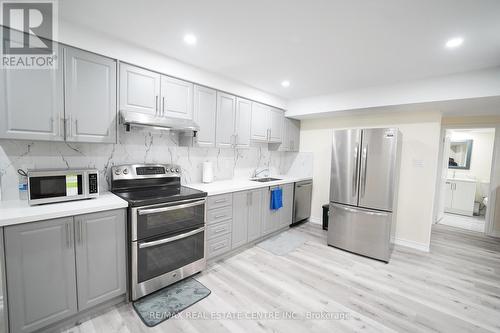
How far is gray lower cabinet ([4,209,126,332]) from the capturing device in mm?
1503

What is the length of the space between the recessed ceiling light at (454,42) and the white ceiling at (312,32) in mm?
44

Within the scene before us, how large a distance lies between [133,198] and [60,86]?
3.81ft

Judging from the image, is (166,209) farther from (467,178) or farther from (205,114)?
(467,178)

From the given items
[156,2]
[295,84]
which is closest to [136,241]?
[156,2]

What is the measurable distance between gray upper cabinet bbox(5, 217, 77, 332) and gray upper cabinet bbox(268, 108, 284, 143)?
10.4ft

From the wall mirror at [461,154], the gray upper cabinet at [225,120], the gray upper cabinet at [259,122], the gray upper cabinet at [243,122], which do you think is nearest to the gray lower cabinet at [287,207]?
the gray upper cabinet at [259,122]

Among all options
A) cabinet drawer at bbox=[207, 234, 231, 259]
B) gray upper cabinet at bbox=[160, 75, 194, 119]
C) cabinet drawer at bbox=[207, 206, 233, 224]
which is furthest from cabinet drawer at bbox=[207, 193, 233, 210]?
gray upper cabinet at bbox=[160, 75, 194, 119]

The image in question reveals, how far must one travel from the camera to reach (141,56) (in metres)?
2.31

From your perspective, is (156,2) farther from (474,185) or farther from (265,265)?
(474,185)

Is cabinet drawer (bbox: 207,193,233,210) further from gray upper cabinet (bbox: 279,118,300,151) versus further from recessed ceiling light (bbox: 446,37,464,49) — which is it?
recessed ceiling light (bbox: 446,37,464,49)

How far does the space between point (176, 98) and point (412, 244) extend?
168 inches

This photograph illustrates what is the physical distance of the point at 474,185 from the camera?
5.20 m

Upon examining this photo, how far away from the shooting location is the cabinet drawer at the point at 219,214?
2.69 m

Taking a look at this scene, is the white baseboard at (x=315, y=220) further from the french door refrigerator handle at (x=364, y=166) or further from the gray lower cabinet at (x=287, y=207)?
the french door refrigerator handle at (x=364, y=166)
